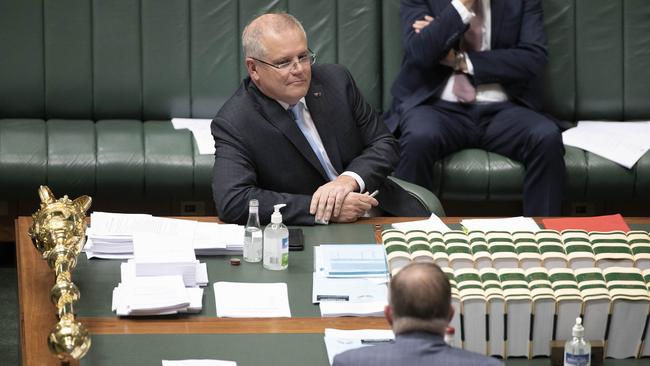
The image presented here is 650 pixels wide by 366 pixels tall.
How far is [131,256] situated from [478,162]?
2.11m

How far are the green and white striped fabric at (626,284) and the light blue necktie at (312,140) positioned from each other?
1414 mm

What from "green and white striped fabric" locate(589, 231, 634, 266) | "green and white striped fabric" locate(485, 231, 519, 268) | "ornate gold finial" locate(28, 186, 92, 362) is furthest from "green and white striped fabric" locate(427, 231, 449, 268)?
"ornate gold finial" locate(28, 186, 92, 362)

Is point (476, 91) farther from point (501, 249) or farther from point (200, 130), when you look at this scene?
point (501, 249)

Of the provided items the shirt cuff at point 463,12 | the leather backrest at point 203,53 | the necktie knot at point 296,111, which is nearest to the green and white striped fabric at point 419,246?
the necktie knot at point 296,111

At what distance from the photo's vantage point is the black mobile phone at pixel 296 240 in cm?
348

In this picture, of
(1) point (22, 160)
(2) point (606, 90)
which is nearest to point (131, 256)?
(1) point (22, 160)

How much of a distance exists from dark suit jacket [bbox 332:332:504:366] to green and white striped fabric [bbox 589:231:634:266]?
91 centimetres

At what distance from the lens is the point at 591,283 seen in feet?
9.10

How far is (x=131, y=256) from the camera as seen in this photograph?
339 centimetres

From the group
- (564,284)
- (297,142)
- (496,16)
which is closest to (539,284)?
(564,284)

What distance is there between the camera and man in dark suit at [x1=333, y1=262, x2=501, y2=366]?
6.97 ft

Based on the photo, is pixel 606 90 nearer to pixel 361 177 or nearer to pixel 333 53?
pixel 333 53

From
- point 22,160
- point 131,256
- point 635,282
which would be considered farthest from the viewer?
point 22,160

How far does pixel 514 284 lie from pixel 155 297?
0.87 m
